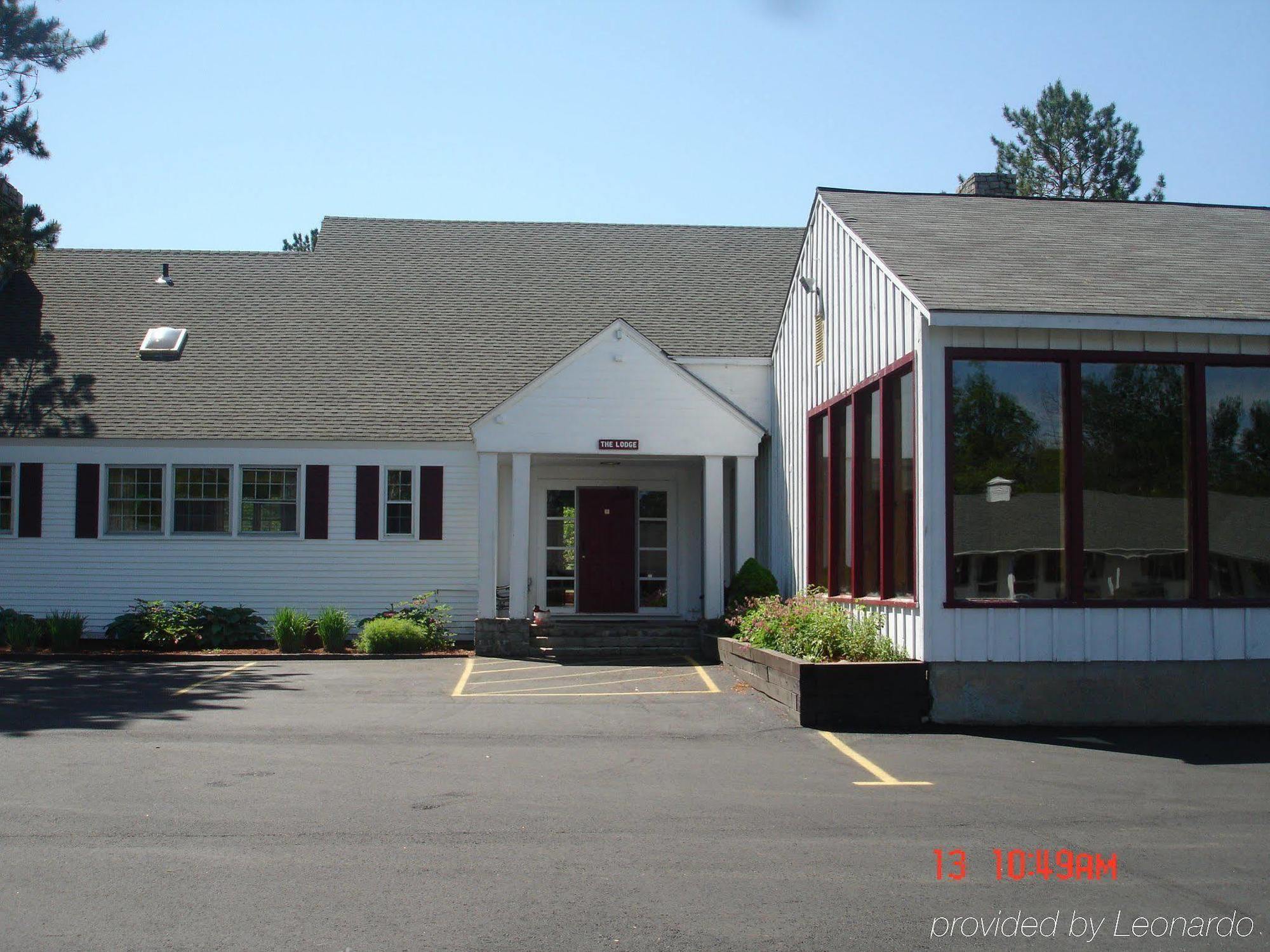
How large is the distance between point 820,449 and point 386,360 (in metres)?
9.73

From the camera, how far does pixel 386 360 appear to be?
22953mm

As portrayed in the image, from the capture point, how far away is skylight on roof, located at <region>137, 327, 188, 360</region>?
2278 centimetres

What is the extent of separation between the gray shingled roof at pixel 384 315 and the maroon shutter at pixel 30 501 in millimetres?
1395

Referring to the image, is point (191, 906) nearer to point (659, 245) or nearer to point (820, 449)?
point (820, 449)

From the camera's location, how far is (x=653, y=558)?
2206cm

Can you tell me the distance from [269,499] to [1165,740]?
15376mm

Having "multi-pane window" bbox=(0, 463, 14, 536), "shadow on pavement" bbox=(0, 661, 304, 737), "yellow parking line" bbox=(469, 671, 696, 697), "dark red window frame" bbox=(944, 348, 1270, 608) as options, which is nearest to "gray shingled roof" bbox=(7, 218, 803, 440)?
"multi-pane window" bbox=(0, 463, 14, 536)

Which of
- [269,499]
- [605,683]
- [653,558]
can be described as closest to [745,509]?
[653,558]

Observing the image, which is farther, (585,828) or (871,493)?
(871,493)

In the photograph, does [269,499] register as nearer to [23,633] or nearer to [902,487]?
[23,633]

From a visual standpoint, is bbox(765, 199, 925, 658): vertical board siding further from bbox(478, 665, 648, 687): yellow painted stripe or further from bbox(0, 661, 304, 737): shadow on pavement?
bbox(0, 661, 304, 737): shadow on pavement

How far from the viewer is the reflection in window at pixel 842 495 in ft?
51.2

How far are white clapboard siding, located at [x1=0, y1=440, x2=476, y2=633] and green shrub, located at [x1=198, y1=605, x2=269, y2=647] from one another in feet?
1.11

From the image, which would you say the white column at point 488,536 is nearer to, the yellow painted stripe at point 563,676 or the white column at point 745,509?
the yellow painted stripe at point 563,676
